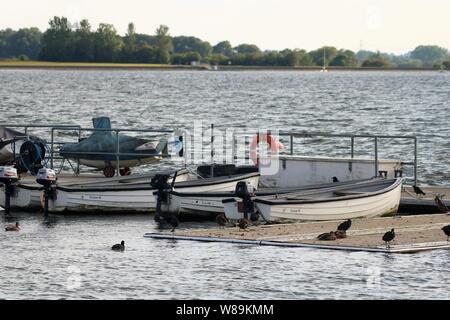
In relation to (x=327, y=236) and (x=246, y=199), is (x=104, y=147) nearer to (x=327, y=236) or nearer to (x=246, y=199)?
(x=246, y=199)

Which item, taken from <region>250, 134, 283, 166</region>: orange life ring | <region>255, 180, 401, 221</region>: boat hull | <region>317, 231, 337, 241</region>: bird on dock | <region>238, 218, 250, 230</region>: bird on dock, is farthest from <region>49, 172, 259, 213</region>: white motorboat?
<region>317, 231, 337, 241</region>: bird on dock

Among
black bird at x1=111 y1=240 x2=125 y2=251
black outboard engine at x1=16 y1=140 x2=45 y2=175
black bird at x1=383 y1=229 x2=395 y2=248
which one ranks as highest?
black outboard engine at x1=16 y1=140 x2=45 y2=175

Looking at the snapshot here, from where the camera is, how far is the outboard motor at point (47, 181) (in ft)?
111

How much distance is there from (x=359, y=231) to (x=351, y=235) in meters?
0.53

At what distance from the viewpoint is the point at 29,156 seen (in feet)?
126

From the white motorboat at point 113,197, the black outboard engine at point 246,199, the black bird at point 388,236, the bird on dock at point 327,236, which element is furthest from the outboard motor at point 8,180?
the black bird at point 388,236

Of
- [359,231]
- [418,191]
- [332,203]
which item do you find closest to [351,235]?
[359,231]

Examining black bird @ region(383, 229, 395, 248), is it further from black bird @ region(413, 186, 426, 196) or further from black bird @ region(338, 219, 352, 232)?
black bird @ region(413, 186, 426, 196)

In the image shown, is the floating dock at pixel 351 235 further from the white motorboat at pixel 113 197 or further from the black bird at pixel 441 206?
the white motorboat at pixel 113 197

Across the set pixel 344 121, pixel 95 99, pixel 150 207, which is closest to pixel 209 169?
pixel 150 207

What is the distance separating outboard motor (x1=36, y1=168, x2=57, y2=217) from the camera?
33.9 meters

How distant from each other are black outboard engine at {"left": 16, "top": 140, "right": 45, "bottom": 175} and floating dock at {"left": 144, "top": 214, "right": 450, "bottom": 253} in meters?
8.45

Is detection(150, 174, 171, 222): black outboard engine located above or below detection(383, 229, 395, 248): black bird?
above
